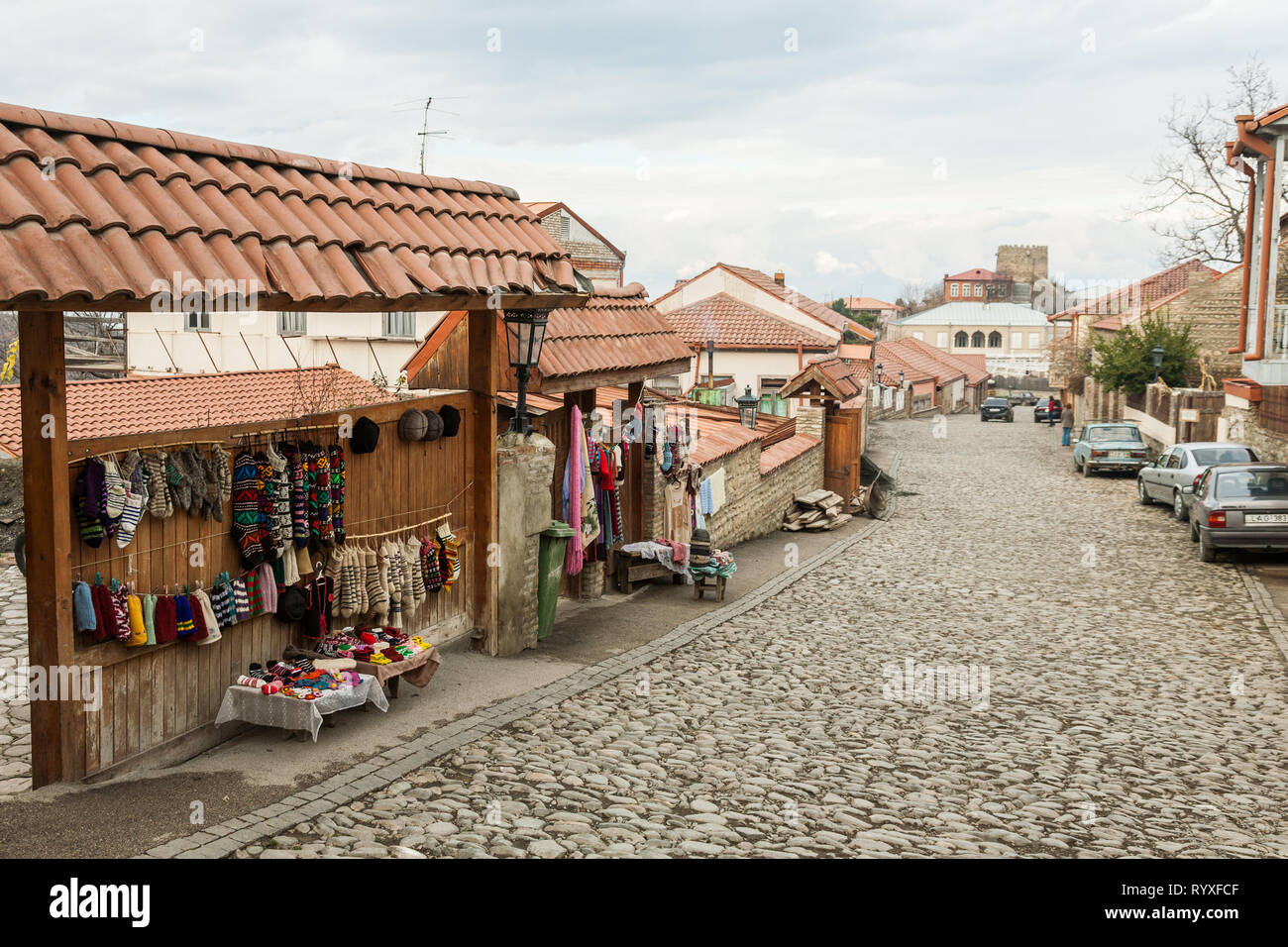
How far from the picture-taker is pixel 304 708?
24.4ft

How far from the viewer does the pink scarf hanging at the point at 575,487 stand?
12.3 meters

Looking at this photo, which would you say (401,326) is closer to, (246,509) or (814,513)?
(814,513)

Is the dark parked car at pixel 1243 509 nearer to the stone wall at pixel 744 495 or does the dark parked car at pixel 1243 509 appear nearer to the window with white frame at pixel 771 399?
the stone wall at pixel 744 495

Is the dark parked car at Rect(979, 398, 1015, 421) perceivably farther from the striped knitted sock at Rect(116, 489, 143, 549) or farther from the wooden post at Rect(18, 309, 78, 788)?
the wooden post at Rect(18, 309, 78, 788)

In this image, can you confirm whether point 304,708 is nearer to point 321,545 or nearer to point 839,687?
point 321,545

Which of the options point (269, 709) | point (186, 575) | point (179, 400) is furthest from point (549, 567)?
point (179, 400)

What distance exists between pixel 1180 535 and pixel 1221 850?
15.3m

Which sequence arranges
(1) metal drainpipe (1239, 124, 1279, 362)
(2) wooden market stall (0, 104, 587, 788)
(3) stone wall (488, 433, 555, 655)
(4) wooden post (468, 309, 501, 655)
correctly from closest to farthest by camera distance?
(2) wooden market stall (0, 104, 587, 788) → (4) wooden post (468, 309, 501, 655) → (3) stone wall (488, 433, 555, 655) → (1) metal drainpipe (1239, 124, 1279, 362)

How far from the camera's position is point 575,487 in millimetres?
12336

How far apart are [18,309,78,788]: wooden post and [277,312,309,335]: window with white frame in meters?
18.9

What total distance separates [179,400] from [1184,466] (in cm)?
1837

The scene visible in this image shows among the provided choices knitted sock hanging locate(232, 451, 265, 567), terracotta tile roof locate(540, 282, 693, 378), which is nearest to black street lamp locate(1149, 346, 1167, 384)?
terracotta tile roof locate(540, 282, 693, 378)

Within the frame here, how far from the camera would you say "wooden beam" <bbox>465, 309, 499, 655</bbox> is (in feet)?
33.4

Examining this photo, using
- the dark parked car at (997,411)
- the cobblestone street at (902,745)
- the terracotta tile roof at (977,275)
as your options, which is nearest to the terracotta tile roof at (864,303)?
the terracotta tile roof at (977,275)
